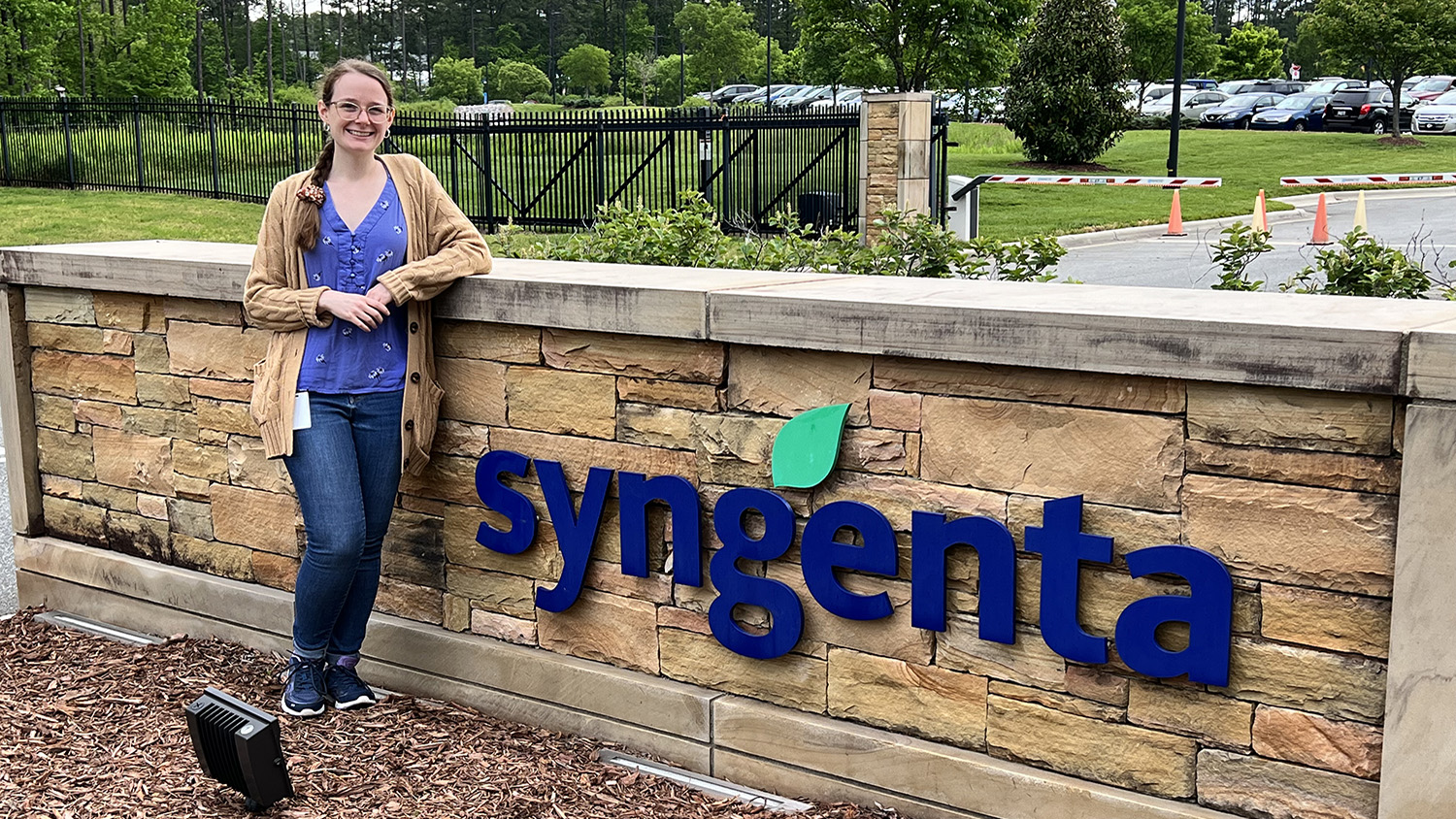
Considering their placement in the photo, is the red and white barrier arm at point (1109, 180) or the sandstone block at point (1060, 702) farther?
the red and white barrier arm at point (1109, 180)

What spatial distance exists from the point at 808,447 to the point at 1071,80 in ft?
90.6

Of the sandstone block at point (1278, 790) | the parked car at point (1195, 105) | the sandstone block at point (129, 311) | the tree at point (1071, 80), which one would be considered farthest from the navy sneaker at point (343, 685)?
the parked car at point (1195, 105)

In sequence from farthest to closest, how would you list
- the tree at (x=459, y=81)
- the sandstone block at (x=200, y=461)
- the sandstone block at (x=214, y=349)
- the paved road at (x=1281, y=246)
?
1. the tree at (x=459, y=81)
2. the paved road at (x=1281, y=246)
3. the sandstone block at (x=200, y=461)
4. the sandstone block at (x=214, y=349)

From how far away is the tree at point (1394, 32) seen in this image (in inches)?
1350

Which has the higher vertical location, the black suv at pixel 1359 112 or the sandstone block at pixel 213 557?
the black suv at pixel 1359 112

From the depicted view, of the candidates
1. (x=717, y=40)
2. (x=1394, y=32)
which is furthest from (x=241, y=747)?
(x=717, y=40)

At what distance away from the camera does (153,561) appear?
5328mm

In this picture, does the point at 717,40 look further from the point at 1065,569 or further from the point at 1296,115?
the point at 1065,569

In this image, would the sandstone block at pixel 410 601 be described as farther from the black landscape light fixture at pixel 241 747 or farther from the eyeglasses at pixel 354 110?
the eyeglasses at pixel 354 110

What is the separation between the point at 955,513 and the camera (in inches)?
135

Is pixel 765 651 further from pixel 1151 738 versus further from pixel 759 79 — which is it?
pixel 759 79

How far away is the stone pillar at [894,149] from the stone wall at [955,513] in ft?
42.2

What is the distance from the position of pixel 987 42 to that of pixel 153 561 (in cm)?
2463

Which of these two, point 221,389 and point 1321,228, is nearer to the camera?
point 221,389
